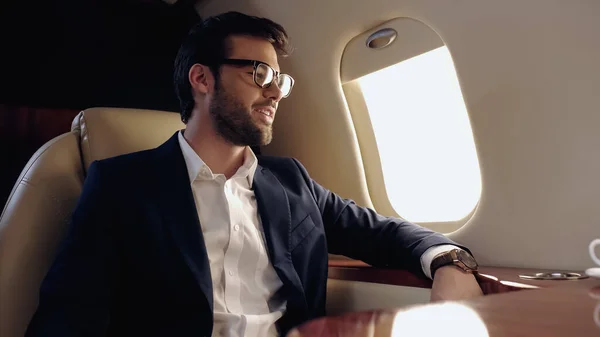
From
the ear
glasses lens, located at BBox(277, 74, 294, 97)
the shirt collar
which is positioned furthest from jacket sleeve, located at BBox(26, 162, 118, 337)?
glasses lens, located at BBox(277, 74, 294, 97)

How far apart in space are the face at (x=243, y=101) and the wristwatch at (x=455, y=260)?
2.08 ft

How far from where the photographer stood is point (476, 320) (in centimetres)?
63

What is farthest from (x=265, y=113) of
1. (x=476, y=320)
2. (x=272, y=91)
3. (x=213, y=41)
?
(x=476, y=320)

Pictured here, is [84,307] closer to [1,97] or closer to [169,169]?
[169,169]

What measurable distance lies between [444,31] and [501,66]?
198mm

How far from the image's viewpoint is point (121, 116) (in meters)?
1.55

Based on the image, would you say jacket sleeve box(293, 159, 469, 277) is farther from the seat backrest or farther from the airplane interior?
the seat backrest

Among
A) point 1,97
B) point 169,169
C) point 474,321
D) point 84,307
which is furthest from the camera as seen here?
point 1,97

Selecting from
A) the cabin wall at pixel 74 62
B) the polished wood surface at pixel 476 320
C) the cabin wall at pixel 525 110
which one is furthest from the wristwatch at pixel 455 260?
the cabin wall at pixel 74 62

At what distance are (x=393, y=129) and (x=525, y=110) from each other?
666mm

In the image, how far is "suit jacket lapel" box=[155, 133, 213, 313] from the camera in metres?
1.22

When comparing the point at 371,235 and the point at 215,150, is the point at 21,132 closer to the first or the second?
the point at 215,150

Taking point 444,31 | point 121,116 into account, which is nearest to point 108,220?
point 121,116

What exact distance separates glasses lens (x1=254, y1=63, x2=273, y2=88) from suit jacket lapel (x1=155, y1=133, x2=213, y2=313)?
1.10 feet
